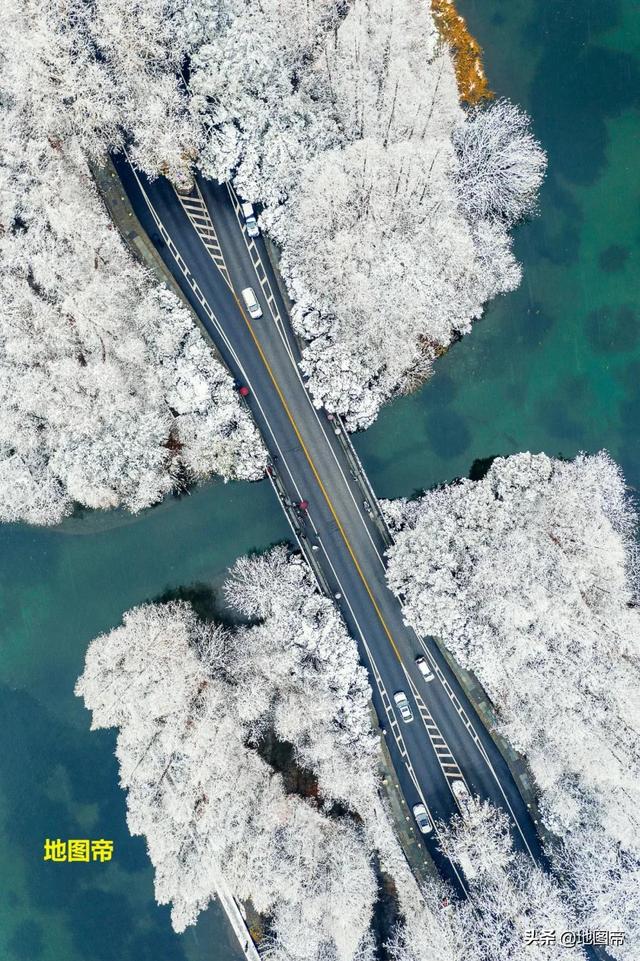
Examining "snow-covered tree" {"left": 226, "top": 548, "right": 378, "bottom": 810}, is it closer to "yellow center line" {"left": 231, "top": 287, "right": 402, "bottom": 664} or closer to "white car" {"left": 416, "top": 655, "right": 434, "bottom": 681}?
"yellow center line" {"left": 231, "top": 287, "right": 402, "bottom": 664}

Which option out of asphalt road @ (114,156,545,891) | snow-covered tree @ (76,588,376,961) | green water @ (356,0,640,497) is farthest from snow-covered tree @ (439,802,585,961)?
green water @ (356,0,640,497)

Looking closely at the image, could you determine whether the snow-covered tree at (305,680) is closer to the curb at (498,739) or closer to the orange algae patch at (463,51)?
the curb at (498,739)

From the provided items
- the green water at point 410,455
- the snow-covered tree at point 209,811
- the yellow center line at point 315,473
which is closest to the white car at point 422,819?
the snow-covered tree at point 209,811

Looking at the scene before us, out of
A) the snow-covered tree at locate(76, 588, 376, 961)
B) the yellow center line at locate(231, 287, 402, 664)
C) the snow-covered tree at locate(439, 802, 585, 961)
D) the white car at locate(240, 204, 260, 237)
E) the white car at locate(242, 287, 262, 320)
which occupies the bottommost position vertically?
the snow-covered tree at locate(439, 802, 585, 961)

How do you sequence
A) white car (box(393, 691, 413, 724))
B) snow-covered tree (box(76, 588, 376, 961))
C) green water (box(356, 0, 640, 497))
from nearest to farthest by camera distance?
snow-covered tree (box(76, 588, 376, 961))
white car (box(393, 691, 413, 724))
green water (box(356, 0, 640, 497))

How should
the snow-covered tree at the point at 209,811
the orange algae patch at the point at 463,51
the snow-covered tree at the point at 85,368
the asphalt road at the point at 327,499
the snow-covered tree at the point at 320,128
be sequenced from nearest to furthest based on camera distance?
the snow-covered tree at the point at 320,128
the snow-covered tree at the point at 85,368
the snow-covered tree at the point at 209,811
the asphalt road at the point at 327,499
the orange algae patch at the point at 463,51

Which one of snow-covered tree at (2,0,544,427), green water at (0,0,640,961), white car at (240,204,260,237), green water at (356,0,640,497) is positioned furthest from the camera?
green water at (0,0,640,961)

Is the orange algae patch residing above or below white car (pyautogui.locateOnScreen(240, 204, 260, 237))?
above
